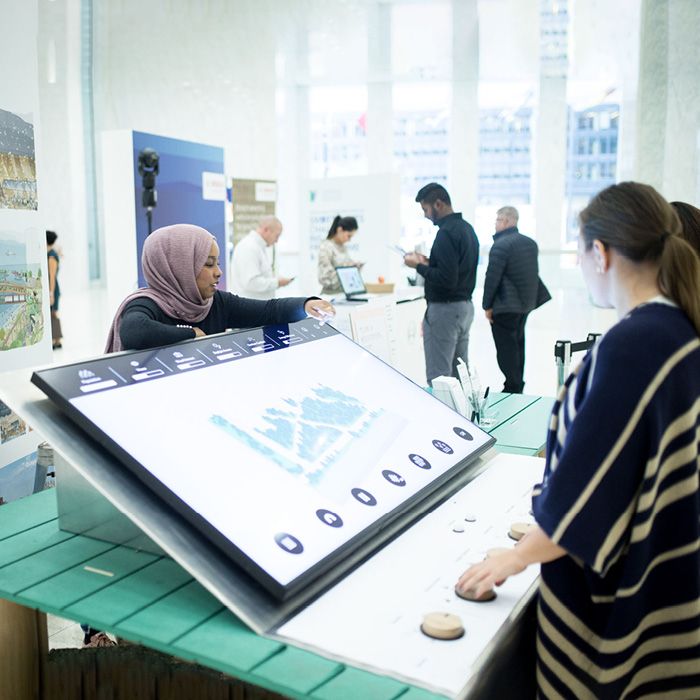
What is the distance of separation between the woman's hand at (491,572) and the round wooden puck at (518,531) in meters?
0.25

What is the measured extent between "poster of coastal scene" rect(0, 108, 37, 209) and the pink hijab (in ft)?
2.12

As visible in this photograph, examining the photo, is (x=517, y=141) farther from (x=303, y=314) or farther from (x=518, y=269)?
(x=303, y=314)

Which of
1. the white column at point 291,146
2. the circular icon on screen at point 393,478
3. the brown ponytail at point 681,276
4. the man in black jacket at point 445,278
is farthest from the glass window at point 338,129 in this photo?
the brown ponytail at point 681,276

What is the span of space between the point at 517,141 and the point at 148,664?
1338 centimetres

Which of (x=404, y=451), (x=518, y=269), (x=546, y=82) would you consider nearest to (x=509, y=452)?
(x=404, y=451)

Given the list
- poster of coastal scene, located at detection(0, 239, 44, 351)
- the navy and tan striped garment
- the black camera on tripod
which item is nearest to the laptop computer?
→ the black camera on tripod

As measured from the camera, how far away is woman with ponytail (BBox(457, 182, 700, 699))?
3.51 ft

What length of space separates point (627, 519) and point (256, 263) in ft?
18.9

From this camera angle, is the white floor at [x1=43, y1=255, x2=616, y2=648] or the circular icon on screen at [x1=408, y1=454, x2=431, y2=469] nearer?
the circular icon on screen at [x1=408, y1=454, x2=431, y2=469]

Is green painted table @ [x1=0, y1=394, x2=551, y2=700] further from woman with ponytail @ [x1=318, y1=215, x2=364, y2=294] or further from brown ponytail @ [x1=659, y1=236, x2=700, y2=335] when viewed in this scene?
woman with ponytail @ [x1=318, y1=215, x2=364, y2=294]

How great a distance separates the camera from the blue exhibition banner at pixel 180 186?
5.62m

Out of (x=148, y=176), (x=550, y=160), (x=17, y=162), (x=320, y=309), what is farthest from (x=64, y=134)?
(x=320, y=309)

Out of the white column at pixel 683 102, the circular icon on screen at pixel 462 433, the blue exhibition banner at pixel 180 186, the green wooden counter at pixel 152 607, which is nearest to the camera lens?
the green wooden counter at pixel 152 607

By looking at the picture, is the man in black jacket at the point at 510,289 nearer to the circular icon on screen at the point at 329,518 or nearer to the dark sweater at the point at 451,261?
the dark sweater at the point at 451,261
